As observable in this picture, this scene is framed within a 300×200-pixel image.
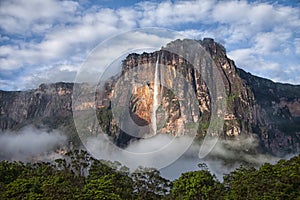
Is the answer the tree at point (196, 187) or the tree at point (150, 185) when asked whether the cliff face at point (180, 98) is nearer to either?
the tree at point (150, 185)

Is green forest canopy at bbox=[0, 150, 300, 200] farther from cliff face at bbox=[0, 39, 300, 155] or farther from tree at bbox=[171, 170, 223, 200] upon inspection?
cliff face at bbox=[0, 39, 300, 155]

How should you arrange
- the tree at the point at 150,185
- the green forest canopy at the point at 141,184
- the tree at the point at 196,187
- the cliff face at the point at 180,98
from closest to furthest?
the green forest canopy at the point at 141,184, the tree at the point at 196,187, the tree at the point at 150,185, the cliff face at the point at 180,98

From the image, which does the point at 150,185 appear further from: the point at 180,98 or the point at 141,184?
the point at 180,98

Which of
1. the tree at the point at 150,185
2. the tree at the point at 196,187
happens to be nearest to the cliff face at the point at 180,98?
the tree at the point at 150,185

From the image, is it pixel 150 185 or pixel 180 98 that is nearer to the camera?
pixel 150 185

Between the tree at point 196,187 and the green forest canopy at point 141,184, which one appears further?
the tree at point 196,187

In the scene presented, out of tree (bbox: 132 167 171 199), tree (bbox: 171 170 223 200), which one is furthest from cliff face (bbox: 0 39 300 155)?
tree (bbox: 171 170 223 200)

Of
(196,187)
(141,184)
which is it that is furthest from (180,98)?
(196,187)

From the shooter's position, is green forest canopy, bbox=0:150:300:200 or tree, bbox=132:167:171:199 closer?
green forest canopy, bbox=0:150:300:200

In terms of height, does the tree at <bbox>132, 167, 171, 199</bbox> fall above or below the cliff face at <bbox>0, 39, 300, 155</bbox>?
below

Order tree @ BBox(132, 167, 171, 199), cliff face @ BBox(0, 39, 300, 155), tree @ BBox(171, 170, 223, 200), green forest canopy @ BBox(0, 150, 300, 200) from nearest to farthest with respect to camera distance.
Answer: green forest canopy @ BBox(0, 150, 300, 200)
tree @ BBox(171, 170, 223, 200)
tree @ BBox(132, 167, 171, 199)
cliff face @ BBox(0, 39, 300, 155)

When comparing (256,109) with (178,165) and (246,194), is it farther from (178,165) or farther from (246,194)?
(246,194)

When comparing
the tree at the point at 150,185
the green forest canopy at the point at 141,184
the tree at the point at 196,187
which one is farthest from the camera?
the tree at the point at 150,185
